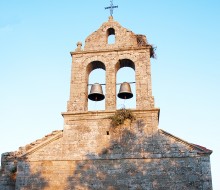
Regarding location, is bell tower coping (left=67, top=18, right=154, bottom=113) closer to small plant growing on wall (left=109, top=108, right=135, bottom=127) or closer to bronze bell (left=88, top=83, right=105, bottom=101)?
bronze bell (left=88, top=83, right=105, bottom=101)

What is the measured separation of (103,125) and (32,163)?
8.05ft

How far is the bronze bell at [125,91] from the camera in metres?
11.7

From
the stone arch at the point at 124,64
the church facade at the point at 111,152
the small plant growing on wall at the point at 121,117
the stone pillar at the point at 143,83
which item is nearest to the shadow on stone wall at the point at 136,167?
the church facade at the point at 111,152

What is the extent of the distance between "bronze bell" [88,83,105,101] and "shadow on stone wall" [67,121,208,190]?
1.60 meters

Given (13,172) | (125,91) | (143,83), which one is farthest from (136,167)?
(13,172)

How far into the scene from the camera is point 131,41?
12484 mm

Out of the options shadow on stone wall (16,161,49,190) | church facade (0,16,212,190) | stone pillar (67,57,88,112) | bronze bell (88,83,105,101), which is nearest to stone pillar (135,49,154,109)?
church facade (0,16,212,190)

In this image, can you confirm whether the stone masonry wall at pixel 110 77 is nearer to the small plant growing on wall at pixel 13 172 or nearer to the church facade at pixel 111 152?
the church facade at pixel 111 152

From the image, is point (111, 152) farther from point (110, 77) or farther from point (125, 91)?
point (110, 77)

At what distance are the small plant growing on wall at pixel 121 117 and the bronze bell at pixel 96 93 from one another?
1.08 meters

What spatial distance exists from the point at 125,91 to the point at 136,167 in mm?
2593

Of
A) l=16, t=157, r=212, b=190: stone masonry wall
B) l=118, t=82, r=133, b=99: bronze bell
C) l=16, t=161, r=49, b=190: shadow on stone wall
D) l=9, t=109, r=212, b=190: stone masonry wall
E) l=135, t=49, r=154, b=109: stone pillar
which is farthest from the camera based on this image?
l=118, t=82, r=133, b=99: bronze bell

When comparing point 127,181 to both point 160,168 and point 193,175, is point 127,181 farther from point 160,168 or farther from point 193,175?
point 193,175

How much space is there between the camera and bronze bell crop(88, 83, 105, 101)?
11.7 m
